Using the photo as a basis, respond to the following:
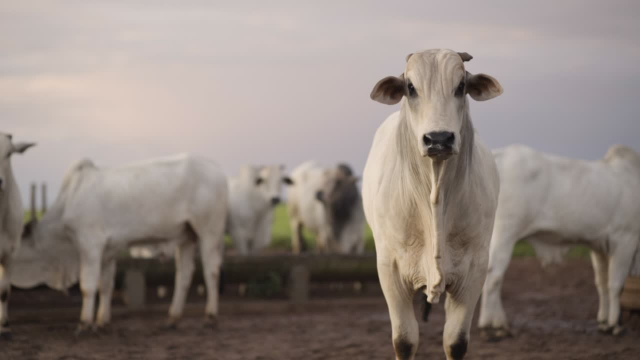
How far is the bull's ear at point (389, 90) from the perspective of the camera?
4.43 metres

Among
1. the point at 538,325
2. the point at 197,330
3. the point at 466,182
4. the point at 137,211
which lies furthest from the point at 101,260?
the point at 466,182

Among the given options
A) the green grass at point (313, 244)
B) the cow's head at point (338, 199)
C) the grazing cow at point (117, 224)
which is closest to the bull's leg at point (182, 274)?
the grazing cow at point (117, 224)

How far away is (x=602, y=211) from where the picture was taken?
8.70 meters

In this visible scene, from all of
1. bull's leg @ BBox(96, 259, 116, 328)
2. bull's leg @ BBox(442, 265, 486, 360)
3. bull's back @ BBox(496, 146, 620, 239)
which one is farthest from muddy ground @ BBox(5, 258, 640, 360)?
bull's leg @ BBox(442, 265, 486, 360)

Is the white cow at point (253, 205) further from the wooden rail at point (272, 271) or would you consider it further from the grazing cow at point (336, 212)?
the wooden rail at point (272, 271)

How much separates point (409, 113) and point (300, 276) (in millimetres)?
7176

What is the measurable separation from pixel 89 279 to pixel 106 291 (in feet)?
2.24

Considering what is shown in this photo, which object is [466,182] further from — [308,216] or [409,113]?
[308,216]

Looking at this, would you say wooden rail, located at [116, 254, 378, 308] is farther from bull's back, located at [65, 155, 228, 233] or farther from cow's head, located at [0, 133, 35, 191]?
cow's head, located at [0, 133, 35, 191]

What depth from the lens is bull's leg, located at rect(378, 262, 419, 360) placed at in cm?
477

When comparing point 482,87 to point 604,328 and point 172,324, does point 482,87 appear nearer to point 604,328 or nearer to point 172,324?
point 604,328

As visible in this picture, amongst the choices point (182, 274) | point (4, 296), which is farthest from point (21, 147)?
point (182, 274)

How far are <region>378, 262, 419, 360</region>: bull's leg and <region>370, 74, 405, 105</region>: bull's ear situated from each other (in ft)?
3.09

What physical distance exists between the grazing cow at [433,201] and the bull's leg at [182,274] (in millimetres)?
5226
